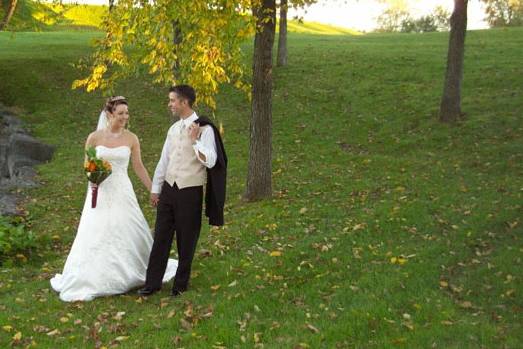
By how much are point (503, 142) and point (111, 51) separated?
40.4 feet

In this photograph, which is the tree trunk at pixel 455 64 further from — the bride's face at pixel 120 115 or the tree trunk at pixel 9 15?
the bride's face at pixel 120 115

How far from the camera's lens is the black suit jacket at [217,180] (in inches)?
314

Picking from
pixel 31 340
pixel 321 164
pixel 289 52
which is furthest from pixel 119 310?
pixel 289 52

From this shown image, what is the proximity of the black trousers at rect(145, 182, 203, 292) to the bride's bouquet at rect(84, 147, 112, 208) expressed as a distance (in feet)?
3.11

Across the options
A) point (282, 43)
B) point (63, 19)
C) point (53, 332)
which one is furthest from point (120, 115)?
point (282, 43)

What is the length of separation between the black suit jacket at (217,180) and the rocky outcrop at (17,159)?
27.1 feet

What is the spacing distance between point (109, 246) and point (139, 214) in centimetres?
66

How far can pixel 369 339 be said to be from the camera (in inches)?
270

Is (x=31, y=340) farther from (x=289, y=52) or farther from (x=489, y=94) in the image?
(x=289, y=52)

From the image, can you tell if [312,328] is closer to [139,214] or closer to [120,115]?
[139,214]

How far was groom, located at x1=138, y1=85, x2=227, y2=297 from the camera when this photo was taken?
26.0ft

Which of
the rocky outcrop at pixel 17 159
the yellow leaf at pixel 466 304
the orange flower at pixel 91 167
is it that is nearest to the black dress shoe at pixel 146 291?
the orange flower at pixel 91 167

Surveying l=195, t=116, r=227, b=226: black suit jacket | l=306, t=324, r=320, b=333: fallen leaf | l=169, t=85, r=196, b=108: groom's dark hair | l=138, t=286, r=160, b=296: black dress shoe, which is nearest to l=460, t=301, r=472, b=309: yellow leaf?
l=306, t=324, r=320, b=333: fallen leaf

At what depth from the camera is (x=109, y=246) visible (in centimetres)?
868
